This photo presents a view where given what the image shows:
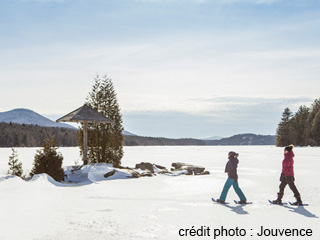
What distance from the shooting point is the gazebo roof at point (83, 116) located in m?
20.1

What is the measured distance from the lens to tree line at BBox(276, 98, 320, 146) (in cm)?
8125

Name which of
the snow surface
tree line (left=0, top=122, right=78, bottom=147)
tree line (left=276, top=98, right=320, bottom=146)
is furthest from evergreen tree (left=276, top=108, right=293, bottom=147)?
the snow surface

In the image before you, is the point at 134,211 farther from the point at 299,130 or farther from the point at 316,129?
the point at 299,130

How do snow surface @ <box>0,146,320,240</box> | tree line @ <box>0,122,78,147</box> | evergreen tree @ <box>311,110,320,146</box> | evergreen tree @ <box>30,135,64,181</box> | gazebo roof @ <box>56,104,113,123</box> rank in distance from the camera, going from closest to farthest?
snow surface @ <box>0,146,320,240</box>
evergreen tree @ <box>30,135,64,181</box>
gazebo roof @ <box>56,104,113,123</box>
evergreen tree @ <box>311,110,320,146</box>
tree line @ <box>0,122,78,147</box>

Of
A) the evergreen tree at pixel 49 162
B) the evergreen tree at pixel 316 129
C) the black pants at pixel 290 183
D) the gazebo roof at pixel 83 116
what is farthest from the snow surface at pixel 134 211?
the evergreen tree at pixel 316 129

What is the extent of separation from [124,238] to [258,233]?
2.86 meters

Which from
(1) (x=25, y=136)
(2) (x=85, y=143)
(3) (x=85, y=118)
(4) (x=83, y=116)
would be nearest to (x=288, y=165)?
(3) (x=85, y=118)

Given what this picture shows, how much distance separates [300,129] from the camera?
87125mm

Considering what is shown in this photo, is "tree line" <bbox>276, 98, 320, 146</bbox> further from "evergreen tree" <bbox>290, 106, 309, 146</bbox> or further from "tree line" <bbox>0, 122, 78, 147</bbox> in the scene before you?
"tree line" <bbox>0, 122, 78, 147</bbox>

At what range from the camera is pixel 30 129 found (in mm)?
119438

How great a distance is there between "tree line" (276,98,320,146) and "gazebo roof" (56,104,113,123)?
6992 cm

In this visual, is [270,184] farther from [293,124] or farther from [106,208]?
[293,124]

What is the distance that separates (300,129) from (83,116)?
79125mm

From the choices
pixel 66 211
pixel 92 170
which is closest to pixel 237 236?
pixel 66 211
